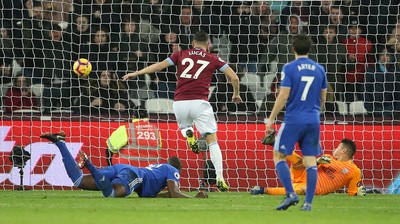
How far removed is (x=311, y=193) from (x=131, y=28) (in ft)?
23.8

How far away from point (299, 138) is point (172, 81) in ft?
22.9

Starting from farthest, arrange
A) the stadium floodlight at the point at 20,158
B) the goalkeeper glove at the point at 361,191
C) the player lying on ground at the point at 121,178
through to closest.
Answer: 1. the stadium floodlight at the point at 20,158
2. the goalkeeper glove at the point at 361,191
3. the player lying on ground at the point at 121,178

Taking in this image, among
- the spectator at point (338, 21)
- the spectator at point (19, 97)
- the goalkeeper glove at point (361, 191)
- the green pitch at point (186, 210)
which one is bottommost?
the goalkeeper glove at point (361, 191)

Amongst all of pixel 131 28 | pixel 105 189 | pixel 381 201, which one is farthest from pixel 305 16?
pixel 105 189

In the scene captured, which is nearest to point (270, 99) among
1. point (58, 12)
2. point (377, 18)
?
point (377, 18)

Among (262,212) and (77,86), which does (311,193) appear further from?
(77,86)

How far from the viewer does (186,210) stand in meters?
10.0

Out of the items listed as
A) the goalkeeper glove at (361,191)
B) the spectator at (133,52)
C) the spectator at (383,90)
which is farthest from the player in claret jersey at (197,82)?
the spectator at (383,90)

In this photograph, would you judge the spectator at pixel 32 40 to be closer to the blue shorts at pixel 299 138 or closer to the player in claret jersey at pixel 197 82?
the player in claret jersey at pixel 197 82

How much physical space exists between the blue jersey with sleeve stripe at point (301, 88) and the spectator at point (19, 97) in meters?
6.89

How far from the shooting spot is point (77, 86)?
16.2m

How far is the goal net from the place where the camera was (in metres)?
15.0

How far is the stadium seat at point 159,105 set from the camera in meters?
16.0

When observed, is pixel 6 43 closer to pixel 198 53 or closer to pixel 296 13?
pixel 198 53
